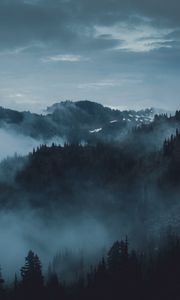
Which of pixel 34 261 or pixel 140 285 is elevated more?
pixel 34 261

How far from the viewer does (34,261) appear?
5955 inches

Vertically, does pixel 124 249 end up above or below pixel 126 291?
above

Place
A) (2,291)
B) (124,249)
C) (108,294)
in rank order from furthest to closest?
(124,249)
(108,294)
(2,291)

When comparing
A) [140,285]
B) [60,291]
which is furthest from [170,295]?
[60,291]

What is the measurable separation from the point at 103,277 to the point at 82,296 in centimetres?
1092

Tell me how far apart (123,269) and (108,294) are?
39.1 feet

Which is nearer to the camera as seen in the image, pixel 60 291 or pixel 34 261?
pixel 34 261

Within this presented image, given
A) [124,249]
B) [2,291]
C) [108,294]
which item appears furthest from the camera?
[124,249]

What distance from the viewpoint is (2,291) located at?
14762cm

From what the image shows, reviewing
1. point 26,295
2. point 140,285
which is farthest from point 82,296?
point 26,295

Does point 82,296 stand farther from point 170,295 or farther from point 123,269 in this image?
point 170,295

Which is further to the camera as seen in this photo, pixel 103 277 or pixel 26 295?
pixel 103 277

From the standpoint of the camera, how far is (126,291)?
171875 millimetres

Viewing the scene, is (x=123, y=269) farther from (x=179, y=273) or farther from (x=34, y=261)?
(x=34, y=261)
